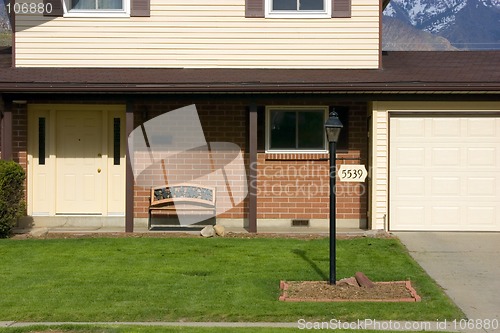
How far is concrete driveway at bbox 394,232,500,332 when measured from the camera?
8555 millimetres

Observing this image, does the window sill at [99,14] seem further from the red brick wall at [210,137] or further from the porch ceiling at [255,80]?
the red brick wall at [210,137]

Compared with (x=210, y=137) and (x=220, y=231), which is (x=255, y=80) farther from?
(x=220, y=231)

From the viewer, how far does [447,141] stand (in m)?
13.8

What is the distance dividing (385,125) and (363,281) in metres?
5.25

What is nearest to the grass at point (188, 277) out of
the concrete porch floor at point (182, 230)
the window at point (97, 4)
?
the concrete porch floor at point (182, 230)

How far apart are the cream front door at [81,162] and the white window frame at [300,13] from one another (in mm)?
3893

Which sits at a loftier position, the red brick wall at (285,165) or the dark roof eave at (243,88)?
the dark roof eave at (243,88)

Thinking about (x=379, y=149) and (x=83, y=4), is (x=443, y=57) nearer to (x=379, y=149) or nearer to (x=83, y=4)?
(x=379, y=149)

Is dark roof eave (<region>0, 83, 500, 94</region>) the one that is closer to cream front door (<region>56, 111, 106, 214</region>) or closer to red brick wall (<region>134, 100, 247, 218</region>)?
red brick wall (<region>134, 100, 247, 218</region>)

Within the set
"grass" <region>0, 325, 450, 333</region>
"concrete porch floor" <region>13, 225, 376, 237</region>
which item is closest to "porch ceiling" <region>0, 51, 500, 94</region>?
"concrete porch floor" <region>13, 225, 376, 237</region>

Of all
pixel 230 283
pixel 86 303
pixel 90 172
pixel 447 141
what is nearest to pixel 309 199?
pixel 447 141

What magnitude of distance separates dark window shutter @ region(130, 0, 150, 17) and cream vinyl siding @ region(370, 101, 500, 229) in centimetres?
473

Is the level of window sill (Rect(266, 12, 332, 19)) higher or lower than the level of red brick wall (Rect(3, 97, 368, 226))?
higher

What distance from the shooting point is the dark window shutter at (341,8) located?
1452 cm
